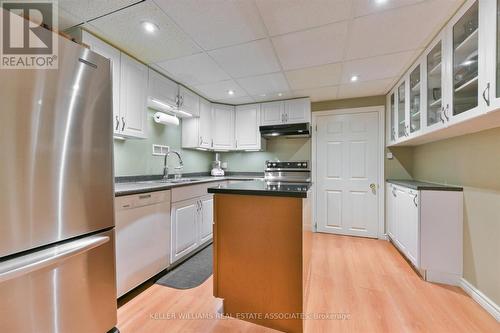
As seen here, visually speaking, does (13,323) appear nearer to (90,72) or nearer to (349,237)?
(90,72)

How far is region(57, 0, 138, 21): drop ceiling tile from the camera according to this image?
1418 millimetres

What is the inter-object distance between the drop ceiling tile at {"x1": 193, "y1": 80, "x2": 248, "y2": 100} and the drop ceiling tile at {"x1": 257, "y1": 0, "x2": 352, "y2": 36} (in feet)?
4.03

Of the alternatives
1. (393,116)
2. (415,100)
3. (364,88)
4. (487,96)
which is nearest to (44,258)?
(487,96)

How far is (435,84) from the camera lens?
194 cm

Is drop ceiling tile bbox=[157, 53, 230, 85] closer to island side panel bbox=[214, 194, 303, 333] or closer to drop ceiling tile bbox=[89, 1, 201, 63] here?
drop ceiling tile bbox=[89, 1, 201, 63]

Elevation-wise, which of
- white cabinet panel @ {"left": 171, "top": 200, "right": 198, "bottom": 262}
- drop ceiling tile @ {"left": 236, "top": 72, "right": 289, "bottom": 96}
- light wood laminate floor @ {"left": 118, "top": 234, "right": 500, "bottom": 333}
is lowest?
light wood laminate floor @ {"left": 118, "top": 234, "right": 500, "bottom": 333}

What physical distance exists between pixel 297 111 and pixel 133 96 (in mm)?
2394

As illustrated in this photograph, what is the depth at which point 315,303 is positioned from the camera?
1.75 m

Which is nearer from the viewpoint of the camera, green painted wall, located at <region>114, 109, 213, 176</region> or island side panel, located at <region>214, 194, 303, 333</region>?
island side panel, located at <region>214, 194, 303, 333</region>

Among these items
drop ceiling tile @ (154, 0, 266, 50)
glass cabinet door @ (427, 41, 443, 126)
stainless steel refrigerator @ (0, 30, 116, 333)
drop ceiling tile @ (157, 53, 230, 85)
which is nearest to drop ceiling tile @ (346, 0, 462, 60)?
glass cabinet door @ (427, 41, 443, 126)

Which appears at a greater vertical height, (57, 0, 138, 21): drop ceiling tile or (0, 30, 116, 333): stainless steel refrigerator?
(57, 0, 138, 21): drop ceiling tile

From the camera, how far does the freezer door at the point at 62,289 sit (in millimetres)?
906

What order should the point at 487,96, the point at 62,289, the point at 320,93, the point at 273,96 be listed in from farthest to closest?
1. the point at 273,96
2. the point at 320,93
3. the point at 487,96
4. the point at 62,289

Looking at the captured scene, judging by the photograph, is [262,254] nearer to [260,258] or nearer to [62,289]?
[260,258]
